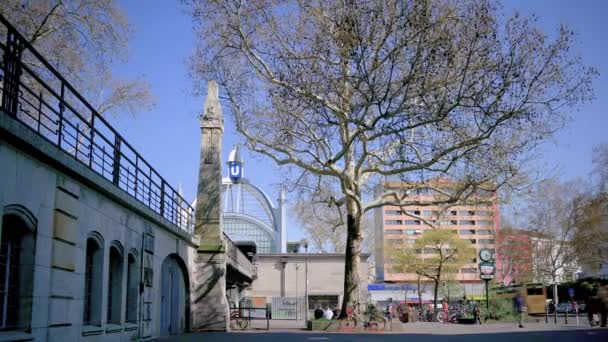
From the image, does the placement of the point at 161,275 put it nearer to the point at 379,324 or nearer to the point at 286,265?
the point at 379,324

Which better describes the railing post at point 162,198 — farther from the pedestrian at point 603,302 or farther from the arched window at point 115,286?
the pedestrian at point 603,302

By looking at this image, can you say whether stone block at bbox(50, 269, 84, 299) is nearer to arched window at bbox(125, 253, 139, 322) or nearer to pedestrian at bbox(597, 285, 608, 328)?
arched window at bbox(125, 253, 139, 322)

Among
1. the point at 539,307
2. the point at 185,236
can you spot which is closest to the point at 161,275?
the point at 185,236

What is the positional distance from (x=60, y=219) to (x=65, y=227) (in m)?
0.27

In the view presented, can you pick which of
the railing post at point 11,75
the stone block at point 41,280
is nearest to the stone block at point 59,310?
the stone block at point 41,280

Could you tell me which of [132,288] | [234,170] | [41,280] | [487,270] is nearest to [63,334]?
[41,280]

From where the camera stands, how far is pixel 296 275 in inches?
2552

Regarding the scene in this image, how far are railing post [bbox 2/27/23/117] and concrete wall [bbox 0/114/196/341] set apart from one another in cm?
59

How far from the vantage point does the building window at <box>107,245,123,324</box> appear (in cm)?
1555

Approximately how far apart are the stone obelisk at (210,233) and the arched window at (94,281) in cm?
1157

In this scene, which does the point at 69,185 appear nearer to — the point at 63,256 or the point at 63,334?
the point at 63,256

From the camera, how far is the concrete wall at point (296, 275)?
64.4 m

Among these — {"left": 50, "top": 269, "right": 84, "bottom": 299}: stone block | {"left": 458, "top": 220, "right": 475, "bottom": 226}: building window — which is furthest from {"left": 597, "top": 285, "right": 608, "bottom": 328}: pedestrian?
{"left": 458, "top": 220, "right": 475, "bottom": 226}: building window

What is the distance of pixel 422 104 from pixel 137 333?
567 inches
